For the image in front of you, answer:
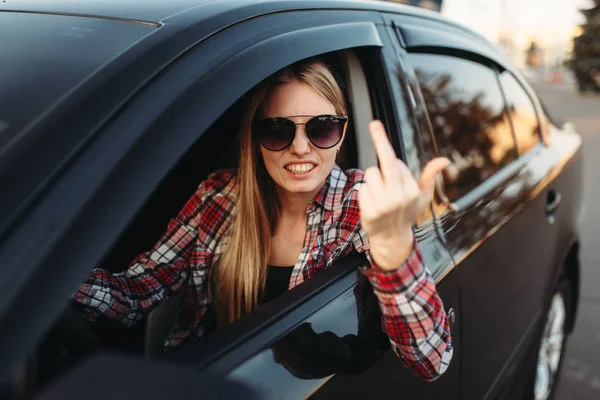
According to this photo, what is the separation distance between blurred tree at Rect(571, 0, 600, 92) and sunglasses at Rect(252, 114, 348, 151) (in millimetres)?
22759

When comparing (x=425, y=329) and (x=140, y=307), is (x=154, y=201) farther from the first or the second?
(x=425, y=329)

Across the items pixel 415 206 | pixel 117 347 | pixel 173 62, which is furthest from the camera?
pixel 117 347

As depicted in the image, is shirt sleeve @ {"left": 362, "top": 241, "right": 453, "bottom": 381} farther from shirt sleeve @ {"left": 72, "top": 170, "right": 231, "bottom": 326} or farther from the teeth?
shirt sleeve @ {"left": 72, "top": 170, "right": 231, "bottom": 326}

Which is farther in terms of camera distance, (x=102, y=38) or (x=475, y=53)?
(x=475, y=53)

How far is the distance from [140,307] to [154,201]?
35 centimetres

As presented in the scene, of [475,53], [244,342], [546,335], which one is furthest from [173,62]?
[546,335]

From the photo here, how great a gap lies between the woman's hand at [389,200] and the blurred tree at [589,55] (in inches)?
906

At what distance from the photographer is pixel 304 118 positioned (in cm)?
148

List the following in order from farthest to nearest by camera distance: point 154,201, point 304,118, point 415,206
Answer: point 154,201 < point 304,118 < point 415,206

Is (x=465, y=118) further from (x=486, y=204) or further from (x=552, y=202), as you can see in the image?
(x=552, y=202)

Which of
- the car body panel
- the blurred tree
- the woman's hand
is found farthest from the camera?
the blurred tree

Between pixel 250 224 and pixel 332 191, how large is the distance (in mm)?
235

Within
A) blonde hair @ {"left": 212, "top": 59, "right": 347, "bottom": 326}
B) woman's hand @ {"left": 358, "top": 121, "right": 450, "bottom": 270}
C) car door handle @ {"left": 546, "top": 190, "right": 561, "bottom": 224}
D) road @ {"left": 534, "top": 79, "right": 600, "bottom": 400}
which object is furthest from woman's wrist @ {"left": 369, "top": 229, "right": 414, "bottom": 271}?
road @ {"left": 534, "top": 79, "right": 600, "bottom": 400}

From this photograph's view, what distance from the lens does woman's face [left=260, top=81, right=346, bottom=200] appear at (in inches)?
58.4
